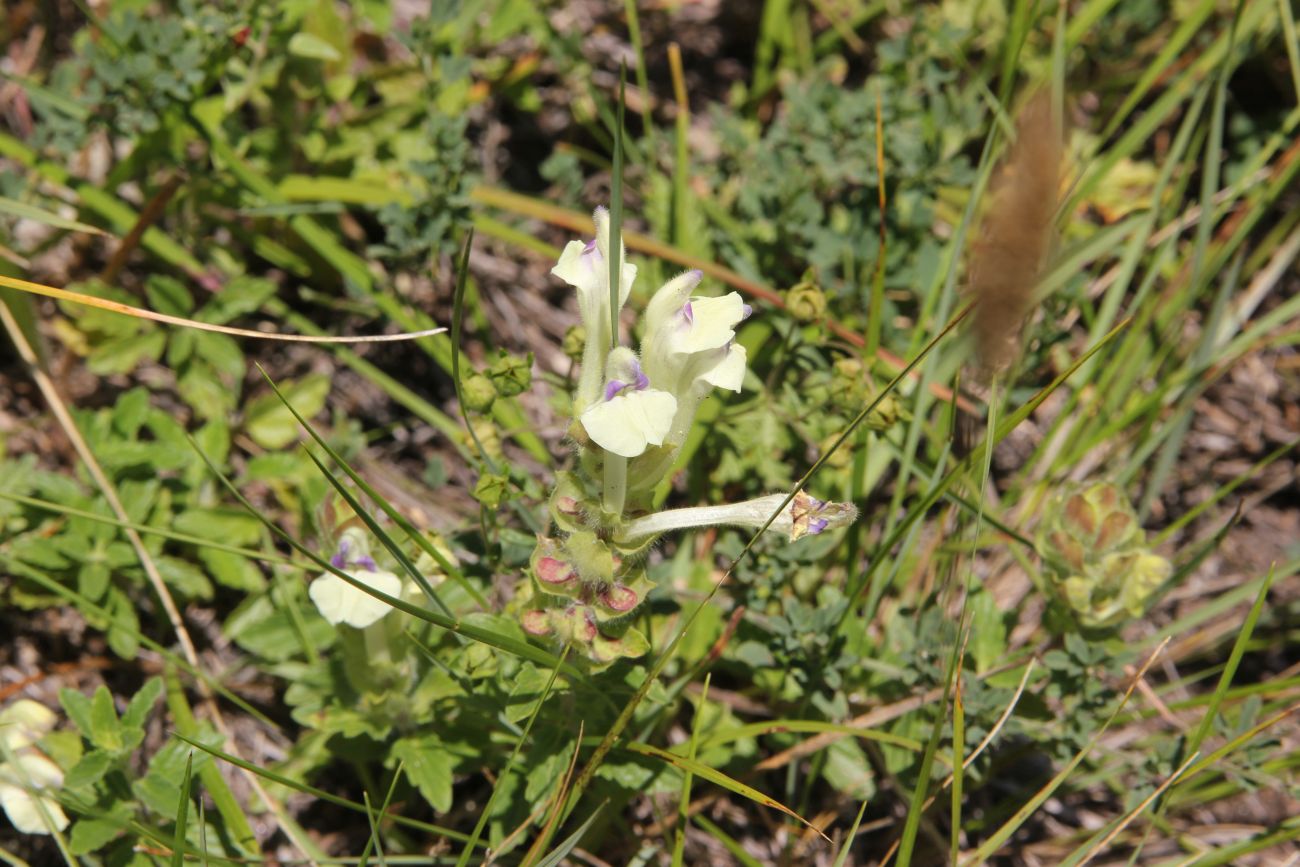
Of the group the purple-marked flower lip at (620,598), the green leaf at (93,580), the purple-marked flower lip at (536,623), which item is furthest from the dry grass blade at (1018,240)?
the green leaf at (93,580)

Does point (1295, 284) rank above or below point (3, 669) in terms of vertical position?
above

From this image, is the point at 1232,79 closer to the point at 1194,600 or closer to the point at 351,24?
the point at 1194,600

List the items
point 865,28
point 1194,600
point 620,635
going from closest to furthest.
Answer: point 620,635 < point 1194,600 < point 865,28

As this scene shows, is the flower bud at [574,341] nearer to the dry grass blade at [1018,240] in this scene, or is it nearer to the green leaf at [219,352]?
the dry grass blade at [1018,240]

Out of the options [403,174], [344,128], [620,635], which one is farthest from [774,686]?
[344,128]

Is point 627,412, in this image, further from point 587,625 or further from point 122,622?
point 122,622

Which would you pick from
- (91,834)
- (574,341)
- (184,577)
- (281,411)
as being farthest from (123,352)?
(574,341)
